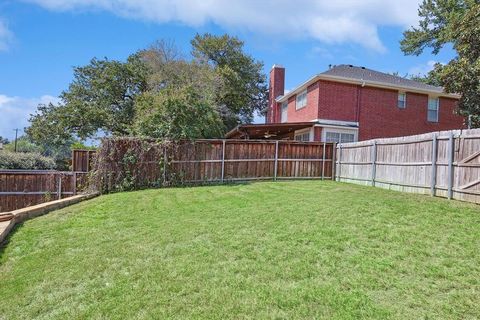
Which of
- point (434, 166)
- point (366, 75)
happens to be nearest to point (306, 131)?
point (366, 75)

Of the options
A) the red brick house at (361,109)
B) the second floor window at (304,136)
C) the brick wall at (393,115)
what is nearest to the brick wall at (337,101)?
the red brick house at (361,109)

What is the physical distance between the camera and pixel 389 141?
11.8 meters

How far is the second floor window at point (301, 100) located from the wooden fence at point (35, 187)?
12.3 metres

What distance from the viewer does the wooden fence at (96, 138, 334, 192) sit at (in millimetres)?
12742

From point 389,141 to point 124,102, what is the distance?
22648 mm

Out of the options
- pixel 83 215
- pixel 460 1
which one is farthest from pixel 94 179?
pixel 460 1

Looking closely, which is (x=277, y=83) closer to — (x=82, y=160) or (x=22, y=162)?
(x=82, y=160)

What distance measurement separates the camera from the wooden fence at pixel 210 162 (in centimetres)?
1274

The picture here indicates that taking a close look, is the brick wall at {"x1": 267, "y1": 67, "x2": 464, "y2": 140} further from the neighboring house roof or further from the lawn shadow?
the lawn shadow

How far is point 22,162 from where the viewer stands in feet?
66.3

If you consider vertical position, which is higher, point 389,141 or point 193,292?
point 389,141

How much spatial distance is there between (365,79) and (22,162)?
64.2 ft

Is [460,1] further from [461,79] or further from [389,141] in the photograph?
[389,141]

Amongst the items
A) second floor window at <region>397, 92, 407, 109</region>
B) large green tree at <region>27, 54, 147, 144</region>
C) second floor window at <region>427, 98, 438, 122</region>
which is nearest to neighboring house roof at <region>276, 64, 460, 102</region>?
second floor window at <region>397, 92, 407, 109</region>
